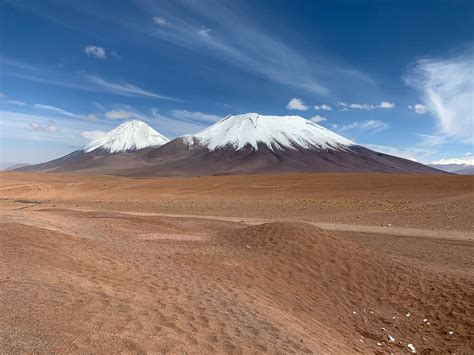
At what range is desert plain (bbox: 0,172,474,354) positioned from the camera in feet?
18.2

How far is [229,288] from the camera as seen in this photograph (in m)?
8.80

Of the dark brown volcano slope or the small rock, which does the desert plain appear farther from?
the dark brown volcano slope

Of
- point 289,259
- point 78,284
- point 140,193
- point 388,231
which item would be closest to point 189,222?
point 289,259

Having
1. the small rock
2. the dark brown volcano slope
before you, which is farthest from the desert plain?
the dark brown volcano slope

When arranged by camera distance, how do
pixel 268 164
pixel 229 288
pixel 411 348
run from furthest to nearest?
pixel 268 164, pixel 229 288, pixel 411 348

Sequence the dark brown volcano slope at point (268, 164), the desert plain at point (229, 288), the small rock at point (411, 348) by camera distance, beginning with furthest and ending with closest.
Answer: the dark brown volcano slope at point (268, 164) < the small rock at point (411, 348) < the desert plain at point (229, 288)

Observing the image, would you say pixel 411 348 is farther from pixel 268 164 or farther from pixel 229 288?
pixel 268 164

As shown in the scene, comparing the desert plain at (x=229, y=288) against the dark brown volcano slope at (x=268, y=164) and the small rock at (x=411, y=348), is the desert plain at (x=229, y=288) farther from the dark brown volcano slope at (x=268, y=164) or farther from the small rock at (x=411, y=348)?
the dark brown volcano slope at (x=268, y=164)

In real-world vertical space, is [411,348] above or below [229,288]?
below

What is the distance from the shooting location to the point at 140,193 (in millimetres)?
43062

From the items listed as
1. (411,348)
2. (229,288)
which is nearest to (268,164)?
(229,288)

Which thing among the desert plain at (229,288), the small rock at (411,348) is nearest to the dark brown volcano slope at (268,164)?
the desert plain at (229,288)

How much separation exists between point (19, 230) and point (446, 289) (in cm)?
1245

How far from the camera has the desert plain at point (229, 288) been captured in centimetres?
555
